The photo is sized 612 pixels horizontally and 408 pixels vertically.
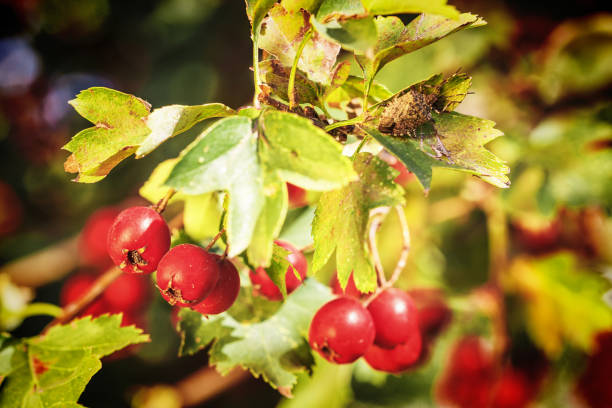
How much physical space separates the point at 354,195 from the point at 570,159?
104 centimetres

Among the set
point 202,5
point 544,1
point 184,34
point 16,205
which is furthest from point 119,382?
point 544,1

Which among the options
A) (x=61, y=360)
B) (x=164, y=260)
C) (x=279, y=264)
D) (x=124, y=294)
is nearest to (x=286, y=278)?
(x=279, y=264)

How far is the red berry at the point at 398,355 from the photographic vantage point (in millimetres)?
671

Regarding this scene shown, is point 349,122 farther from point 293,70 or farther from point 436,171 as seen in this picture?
point 436,171

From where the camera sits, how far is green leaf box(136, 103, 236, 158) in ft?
1.48

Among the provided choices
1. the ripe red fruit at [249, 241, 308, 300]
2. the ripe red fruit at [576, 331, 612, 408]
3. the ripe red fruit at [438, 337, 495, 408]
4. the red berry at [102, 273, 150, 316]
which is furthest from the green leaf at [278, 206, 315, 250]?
the ripe red fruit at [576, 331, 612, 408]

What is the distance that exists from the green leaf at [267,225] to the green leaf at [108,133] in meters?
0.19

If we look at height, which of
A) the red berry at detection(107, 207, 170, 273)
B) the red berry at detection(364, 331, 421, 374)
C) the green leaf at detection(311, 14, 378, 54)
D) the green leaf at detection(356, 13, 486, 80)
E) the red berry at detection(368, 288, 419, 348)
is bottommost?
the red berry at detection(364, 331, 421, 374)

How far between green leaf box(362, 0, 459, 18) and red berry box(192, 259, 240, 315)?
0.35m

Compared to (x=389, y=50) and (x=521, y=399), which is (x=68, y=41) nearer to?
(x=389, y=50)

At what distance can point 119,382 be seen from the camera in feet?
4.46

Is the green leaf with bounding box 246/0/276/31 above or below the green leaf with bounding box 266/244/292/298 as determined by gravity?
above

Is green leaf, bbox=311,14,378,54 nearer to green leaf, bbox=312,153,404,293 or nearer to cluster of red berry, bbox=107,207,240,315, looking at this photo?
green leaf, bbox=312,153,404,293

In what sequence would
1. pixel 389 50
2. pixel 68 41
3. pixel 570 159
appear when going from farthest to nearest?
pixel 68 41 < pixel 570 159 < pixel 389 50
